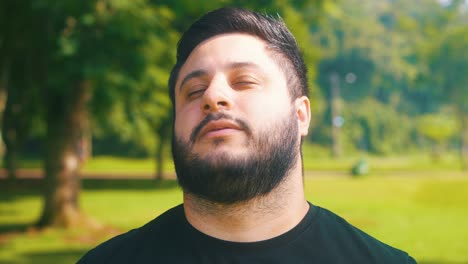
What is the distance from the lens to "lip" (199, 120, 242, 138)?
174cm

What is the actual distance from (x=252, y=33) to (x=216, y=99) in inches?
13.4

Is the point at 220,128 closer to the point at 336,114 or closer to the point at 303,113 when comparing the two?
the point at 303,113

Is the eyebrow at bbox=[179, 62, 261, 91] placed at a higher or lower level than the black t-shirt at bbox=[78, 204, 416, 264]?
higher

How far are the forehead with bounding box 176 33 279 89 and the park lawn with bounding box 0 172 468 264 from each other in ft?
14.1

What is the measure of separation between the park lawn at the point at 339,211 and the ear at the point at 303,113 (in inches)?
165

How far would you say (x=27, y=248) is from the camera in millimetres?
11148

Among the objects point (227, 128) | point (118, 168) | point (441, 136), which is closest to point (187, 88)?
point (227, 128)

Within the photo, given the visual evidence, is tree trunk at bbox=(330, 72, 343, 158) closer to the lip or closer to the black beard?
the black beard

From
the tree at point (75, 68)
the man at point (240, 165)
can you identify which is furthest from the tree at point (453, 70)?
the man at point (240, 165)

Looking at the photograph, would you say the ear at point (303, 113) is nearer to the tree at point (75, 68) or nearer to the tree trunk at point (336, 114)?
the tree at point (75, 68)

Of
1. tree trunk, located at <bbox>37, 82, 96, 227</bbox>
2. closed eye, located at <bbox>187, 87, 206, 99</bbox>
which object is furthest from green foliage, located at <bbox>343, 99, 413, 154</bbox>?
closed eye, located at <bbox>187, 87, 206, 99</bbox>

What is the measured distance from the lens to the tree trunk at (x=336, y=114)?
2440 inches

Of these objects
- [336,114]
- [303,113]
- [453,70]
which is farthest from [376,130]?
[303,113]

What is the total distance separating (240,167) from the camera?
1744mm
